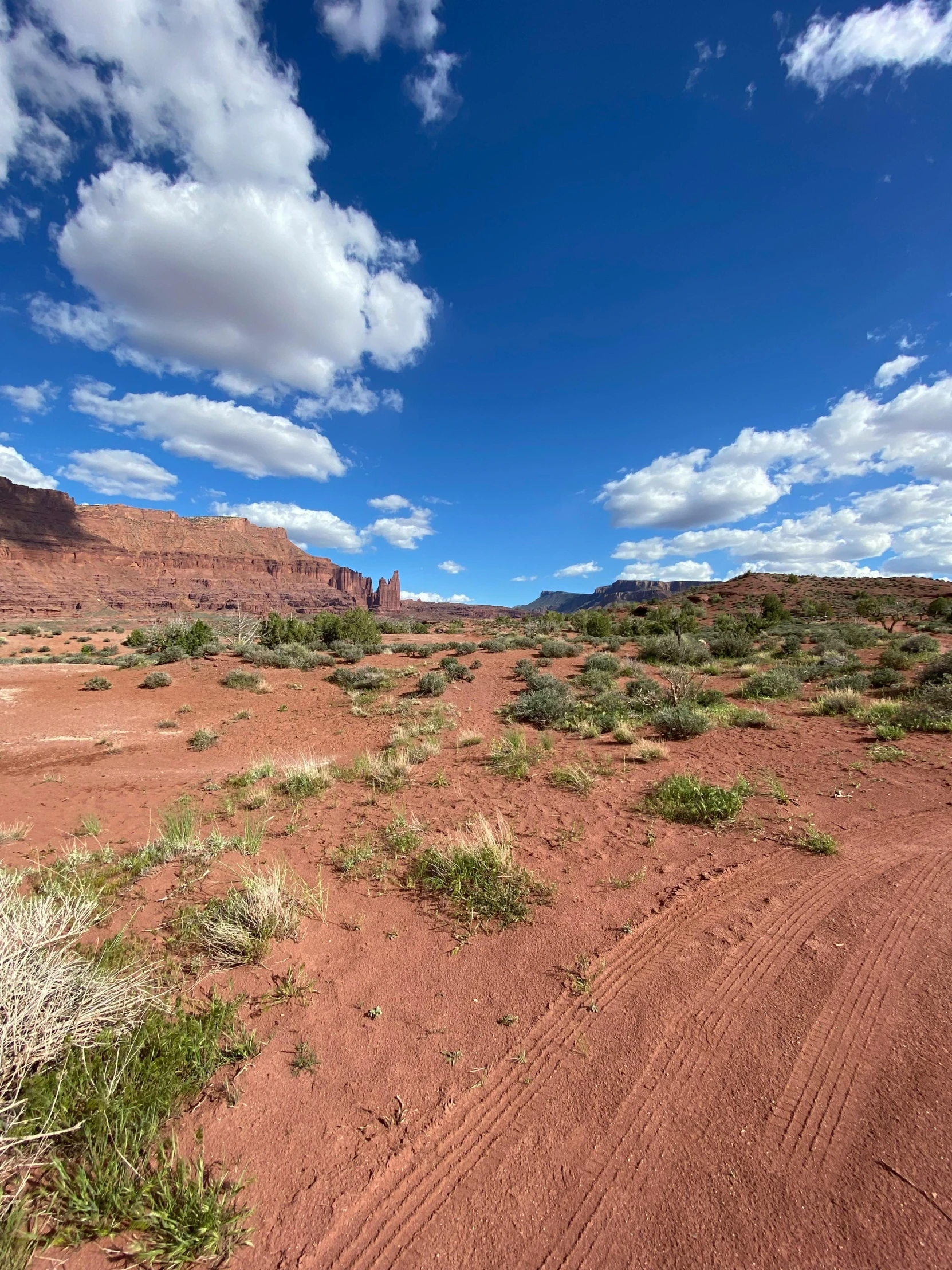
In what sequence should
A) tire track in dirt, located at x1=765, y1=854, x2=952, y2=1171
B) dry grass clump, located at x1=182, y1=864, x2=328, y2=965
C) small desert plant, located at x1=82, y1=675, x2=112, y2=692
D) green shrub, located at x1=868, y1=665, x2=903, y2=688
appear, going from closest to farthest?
tire track in dirt, located at x1=765, y1=854, x2=952, y2=1171 → dry grass clump, located at x1=182, y1=864, x2=328, y2=965 → green shrub, located at x1=868, y1=665, x2=903, y2=688 → small desert plant, located at x1=82, y1=675, x2=112, y2=692

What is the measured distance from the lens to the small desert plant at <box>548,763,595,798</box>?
6512mm

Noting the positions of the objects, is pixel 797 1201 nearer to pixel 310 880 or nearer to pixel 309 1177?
pixel 309 1177

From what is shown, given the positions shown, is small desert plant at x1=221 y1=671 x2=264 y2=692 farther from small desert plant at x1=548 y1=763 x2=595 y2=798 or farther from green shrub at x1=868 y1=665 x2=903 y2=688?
Answer: green shrub at x1=868 y1=665 x2=903 y2=688

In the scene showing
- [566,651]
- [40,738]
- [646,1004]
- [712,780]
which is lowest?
[40,738]

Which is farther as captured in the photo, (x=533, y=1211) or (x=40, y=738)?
(x=40, y=738)

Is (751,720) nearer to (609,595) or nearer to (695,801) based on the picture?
(695,801)

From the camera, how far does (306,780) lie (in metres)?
7.09

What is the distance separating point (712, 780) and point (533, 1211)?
5.48 meters

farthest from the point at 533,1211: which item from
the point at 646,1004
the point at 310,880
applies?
the point at 310,880

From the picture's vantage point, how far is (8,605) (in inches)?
2936

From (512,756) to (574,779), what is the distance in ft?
4.86

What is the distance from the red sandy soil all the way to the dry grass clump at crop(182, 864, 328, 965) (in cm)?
16

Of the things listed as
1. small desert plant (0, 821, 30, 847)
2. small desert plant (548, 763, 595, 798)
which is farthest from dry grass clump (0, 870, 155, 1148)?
small desert plant (548, 763, 595, 798)

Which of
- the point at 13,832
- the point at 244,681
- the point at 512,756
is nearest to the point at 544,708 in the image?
the point at 512,756
